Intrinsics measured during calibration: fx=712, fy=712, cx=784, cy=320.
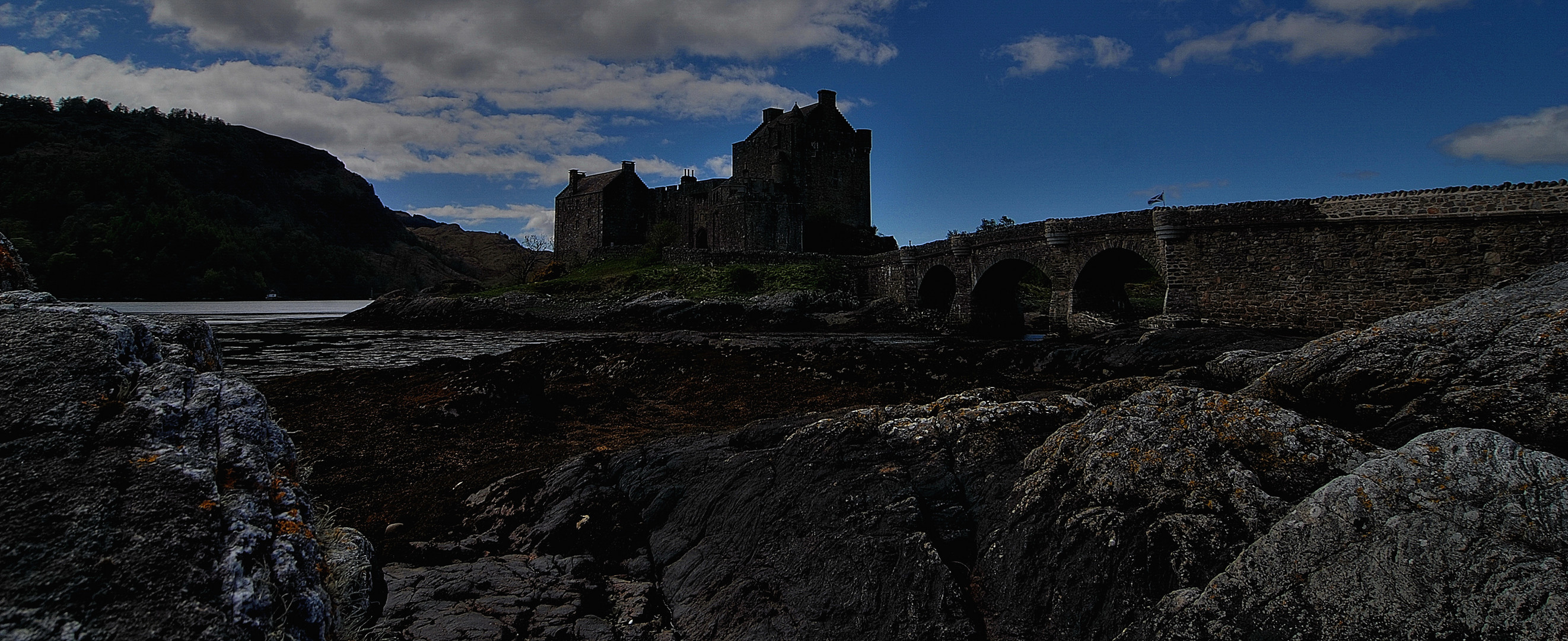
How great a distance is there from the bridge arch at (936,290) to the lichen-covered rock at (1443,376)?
33242 millimetres

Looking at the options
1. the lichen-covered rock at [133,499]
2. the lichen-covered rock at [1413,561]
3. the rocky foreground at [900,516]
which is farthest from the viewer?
the lichen-covered rock at [1413,561]

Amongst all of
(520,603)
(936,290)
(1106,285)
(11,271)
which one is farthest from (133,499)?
(936,290)

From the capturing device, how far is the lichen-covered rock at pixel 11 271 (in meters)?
3.41

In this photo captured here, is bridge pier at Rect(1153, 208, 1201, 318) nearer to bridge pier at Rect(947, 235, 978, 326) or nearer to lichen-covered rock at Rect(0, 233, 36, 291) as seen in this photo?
bridge pier at Rect(947, 235, 978, 326)

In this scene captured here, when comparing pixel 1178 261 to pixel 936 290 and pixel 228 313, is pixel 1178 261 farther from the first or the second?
pixel 228 313

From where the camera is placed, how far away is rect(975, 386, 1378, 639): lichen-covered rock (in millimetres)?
3646

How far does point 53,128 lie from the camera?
14250 cm

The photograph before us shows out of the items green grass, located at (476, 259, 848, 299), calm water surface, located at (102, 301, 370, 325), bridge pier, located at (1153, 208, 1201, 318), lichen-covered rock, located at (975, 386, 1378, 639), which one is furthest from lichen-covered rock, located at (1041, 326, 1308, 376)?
calm water surface, located at (102, 301, 370, 325)

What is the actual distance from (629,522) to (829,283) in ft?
132

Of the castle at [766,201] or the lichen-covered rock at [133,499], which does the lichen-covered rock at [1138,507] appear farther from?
the castle at [766,201]

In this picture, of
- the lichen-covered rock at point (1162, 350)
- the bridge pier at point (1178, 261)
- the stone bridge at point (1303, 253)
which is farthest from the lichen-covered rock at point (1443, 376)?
the bridge pier at point (1178, 261)

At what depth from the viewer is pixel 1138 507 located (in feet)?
13.0

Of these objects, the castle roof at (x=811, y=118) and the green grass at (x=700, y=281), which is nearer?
the green grass at (x=700, y=281)

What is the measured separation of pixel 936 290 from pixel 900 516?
124ft
